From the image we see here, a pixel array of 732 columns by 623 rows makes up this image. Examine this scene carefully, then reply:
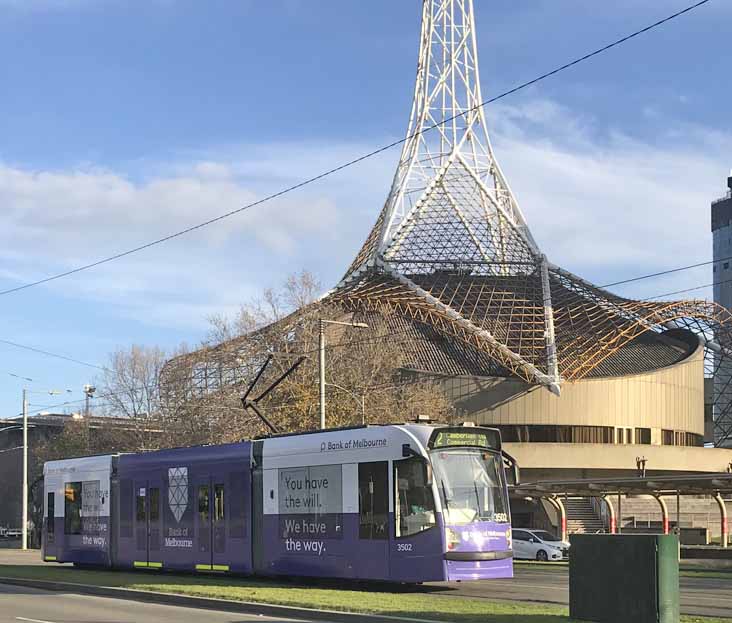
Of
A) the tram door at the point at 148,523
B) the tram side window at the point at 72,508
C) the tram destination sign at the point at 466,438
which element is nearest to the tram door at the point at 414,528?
the tram destination sign at the point at 466,438

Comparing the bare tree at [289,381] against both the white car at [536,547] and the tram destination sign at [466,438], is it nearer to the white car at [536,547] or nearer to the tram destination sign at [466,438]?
the white car at [536,547]

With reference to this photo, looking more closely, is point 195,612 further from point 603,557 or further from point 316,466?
point 603,557

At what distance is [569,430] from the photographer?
8512 cm

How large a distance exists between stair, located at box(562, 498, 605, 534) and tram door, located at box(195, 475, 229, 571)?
138 feet

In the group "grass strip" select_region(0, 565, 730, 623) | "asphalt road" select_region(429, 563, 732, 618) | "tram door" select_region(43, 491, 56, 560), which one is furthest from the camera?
"tram door" select_region(43, 491, 56, 560)

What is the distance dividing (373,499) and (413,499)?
109 cm

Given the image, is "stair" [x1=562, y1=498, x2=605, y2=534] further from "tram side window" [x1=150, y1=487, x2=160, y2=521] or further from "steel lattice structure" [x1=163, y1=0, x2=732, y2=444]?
"tram side window" [x1=150, y1=487, x2=160, y2=521]

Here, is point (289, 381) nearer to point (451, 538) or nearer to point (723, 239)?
point (451, 538)

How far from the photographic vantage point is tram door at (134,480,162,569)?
31234 mm

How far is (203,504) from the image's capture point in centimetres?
2944

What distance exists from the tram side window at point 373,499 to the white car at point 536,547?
870 inches

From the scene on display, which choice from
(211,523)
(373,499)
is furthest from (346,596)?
(211,523)

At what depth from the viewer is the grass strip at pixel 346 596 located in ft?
59.9

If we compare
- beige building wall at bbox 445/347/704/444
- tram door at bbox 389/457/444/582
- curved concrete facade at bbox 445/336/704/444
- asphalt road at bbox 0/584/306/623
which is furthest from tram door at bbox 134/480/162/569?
beige building wall at bbox 445/347/704/444
